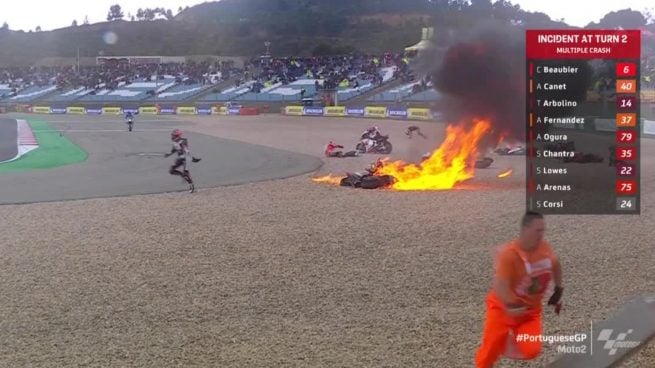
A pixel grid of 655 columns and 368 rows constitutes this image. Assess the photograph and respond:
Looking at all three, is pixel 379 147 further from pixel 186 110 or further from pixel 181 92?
pixel 181 92

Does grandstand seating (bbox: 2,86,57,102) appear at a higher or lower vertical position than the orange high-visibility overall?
higher

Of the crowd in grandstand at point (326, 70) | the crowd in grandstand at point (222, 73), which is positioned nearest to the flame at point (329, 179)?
the crowd in grandstand at point (222, 73)

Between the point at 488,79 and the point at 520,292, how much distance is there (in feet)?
40.6

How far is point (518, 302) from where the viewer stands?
505 centimetres

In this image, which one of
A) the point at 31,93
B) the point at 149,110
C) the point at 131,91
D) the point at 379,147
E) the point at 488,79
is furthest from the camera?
the point at 31,93

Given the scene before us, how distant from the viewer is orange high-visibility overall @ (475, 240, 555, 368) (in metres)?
5.04

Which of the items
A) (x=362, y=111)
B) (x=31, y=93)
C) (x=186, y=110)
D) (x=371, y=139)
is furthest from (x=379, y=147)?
(x=31, y=93)

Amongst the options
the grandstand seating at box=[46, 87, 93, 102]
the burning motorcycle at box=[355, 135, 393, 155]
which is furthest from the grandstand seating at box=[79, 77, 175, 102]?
the burning motorcycle at box=[355, 135, 393, 155]

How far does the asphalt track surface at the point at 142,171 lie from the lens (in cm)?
1869

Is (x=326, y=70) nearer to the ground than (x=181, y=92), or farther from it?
farther from it

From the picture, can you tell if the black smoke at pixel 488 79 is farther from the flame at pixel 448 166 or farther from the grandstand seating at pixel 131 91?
the grandstand seating at pixel 131 91

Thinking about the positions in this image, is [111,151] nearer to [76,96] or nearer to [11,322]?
[11,322]

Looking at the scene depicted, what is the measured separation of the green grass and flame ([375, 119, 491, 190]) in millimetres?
13610

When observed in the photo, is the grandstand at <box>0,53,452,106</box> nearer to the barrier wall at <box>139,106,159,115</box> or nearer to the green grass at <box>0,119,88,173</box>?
the barrier wall at <box>139,106,159,115</box>
